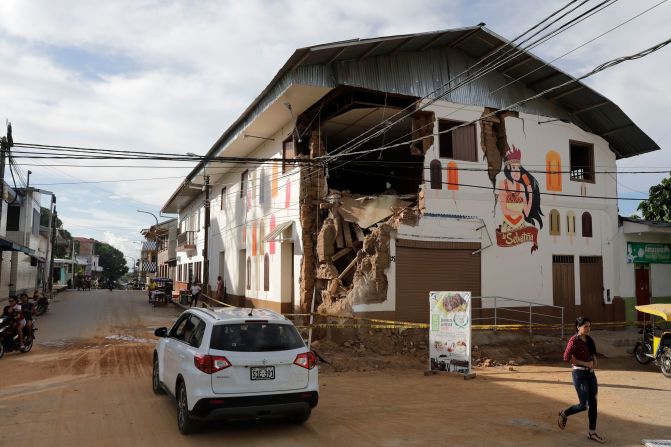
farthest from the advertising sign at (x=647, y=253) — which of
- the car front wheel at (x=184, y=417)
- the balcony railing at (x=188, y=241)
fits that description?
the balcony railing at (x=188, y=241)

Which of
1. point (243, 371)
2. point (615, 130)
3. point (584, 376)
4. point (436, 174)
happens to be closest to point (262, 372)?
point (243, 371)

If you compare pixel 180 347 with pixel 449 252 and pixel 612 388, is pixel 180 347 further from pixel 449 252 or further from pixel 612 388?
pixel 449 252

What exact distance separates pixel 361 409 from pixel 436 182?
31.3 feet

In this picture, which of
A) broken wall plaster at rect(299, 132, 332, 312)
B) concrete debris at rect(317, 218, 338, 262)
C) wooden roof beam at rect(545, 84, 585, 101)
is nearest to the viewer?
concrete debris at rect(317, 218, 338, 262)

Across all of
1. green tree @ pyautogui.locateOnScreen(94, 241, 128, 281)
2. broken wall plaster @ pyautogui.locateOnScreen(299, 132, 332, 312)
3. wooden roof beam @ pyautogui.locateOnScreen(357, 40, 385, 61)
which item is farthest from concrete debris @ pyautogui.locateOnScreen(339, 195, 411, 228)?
green tree @ pyautogui.locateOnScreen(94, 241, 128, 281)

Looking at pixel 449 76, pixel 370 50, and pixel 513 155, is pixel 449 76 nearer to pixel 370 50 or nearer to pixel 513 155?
pixel 370 50

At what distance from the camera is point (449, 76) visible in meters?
17.5

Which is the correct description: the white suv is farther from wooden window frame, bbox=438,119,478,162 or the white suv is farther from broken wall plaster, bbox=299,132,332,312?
wooden window frame, bbox=438,119,478,162

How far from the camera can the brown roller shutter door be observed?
15.2 meters

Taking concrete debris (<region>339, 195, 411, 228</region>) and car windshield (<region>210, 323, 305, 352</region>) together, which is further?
concrete debris (<region>339, 195, 411, 228</region>)

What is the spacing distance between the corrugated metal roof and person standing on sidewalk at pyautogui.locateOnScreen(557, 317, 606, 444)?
890 centimetres

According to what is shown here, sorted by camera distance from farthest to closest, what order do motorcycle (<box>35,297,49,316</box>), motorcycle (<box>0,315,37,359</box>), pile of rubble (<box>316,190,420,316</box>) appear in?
motorcycle (<box>35,297,49,316</box>), pile of rubble (<box>316,190,420,316</box>), motorcycle (<box>0,315,37,359</box>)

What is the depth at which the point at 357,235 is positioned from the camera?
16406mm

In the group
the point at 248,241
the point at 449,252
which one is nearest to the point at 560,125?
Answer: the point at 449,252
